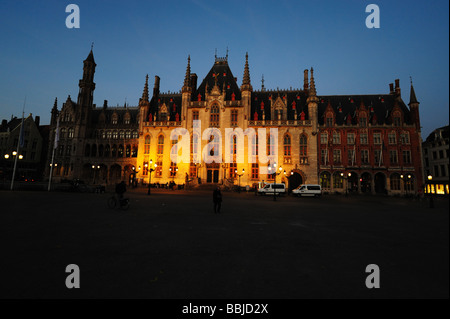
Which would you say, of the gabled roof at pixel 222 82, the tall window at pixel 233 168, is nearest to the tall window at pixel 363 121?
the gabled roof at pixel 222 82

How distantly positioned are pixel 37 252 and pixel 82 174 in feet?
166

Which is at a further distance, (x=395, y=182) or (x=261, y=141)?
(x=261, y=141)

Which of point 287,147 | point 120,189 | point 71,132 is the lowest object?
point 120,189

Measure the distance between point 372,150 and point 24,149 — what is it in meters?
86.0

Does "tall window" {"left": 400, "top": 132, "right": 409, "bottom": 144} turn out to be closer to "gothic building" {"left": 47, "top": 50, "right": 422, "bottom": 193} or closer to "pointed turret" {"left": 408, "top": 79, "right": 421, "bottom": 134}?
"gothic building" {"left": 47, "top": 50, "right": 422, "bottom": 193}

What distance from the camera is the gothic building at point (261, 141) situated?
128ft

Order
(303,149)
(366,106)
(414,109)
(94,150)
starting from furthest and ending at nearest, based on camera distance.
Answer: (94,150) < (366,106) < (303,149) < (414,109)

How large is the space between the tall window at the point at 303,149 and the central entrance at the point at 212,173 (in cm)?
1667

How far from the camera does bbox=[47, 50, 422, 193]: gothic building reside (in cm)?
3906

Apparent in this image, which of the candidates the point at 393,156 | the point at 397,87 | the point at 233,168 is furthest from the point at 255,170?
the point at 397,87

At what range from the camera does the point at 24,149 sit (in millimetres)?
56344

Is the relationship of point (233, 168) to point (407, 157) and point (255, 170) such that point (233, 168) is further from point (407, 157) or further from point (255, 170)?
point (407, 157)

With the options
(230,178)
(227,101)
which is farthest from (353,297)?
(227,101)

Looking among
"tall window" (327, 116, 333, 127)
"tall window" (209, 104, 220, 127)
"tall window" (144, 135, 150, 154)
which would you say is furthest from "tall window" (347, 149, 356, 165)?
"tall window" (144, 135, 150, 154)
